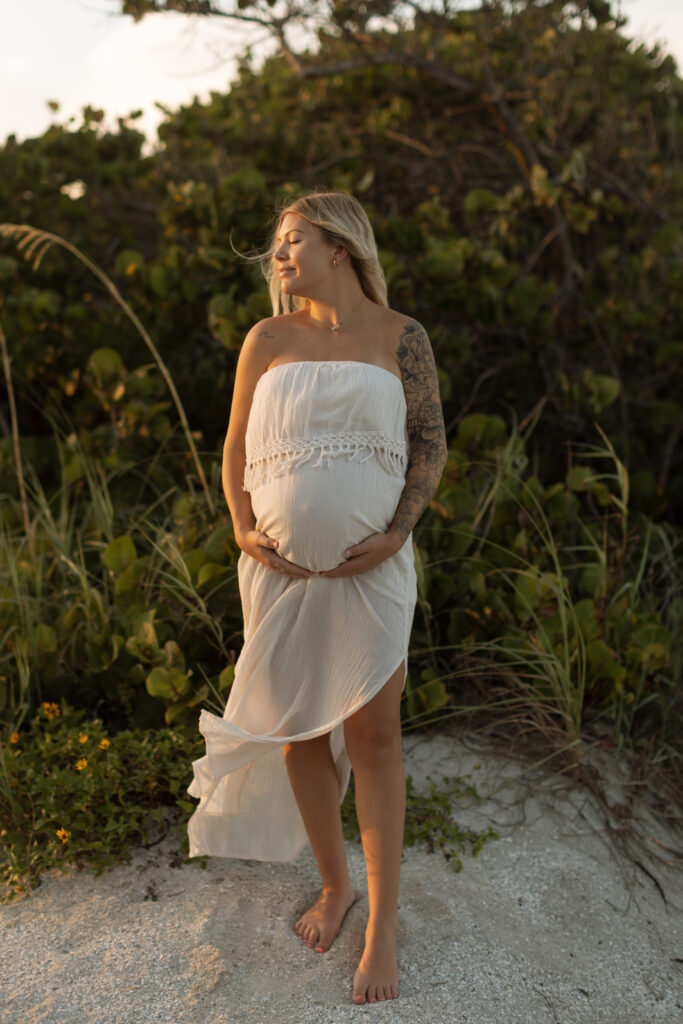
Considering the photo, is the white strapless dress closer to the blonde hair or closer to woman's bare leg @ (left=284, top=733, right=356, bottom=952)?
woman's bare leg @ (left=284, top=733, right=356, bottom=952)

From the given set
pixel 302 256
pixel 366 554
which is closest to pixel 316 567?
pixel 366 554

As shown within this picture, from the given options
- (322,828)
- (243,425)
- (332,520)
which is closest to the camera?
(332,520)

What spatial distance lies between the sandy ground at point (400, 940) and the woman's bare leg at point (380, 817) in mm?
77

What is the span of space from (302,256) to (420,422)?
0.52m

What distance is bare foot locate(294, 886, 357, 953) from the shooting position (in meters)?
2.44

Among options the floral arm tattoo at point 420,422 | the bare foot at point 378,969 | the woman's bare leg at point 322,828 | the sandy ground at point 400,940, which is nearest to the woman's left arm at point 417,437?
the floral arm tattoo at point 420,422

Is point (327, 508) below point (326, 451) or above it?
below

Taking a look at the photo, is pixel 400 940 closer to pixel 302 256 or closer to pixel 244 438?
pixel 244 438

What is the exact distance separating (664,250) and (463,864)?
4.47 metres

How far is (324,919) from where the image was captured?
2479 millimetres

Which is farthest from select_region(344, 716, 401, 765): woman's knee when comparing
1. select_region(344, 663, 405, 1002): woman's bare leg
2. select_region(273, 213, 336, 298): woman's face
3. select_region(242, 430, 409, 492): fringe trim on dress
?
select_region(273, 213, 336, 298): woman's face

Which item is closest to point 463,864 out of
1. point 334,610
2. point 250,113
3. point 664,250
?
point 334,610

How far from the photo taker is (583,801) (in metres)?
3.08

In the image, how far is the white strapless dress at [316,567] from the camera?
213 cm
